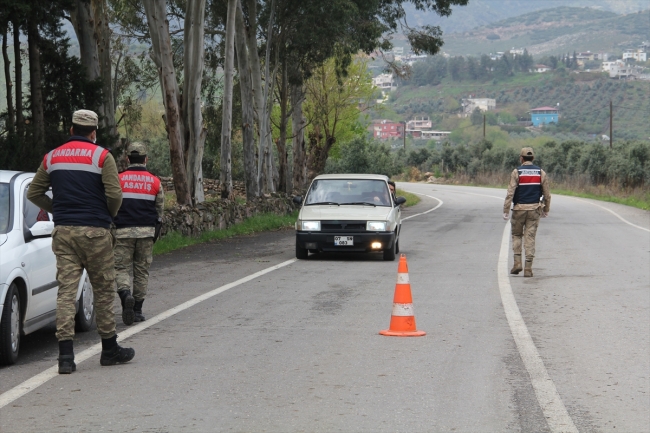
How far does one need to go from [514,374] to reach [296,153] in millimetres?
41307

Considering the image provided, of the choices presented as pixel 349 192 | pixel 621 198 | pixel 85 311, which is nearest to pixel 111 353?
pixel 85 311

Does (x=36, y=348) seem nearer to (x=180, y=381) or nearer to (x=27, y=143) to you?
(x=180, y=381)

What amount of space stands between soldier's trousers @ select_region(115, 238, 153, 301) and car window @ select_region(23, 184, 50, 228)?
1.29m

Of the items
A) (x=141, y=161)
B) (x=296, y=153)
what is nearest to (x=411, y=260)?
(x=141, y=161)

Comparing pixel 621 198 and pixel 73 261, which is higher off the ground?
pixel 73 261

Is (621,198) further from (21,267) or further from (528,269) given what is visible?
(21,267)

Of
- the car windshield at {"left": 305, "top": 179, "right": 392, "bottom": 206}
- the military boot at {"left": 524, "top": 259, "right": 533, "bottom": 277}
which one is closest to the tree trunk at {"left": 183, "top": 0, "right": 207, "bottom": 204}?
the car windshield at {"left": 305, "top": 179, "right": 392, "bottom": 206}

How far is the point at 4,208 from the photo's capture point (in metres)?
9.54

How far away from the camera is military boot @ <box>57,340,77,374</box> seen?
8336 millimetres

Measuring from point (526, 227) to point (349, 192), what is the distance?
4.18 m

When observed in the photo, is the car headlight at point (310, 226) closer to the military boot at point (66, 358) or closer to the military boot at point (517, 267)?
the military boot at point (517, 267)

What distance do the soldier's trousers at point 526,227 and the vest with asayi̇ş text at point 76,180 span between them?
979cm

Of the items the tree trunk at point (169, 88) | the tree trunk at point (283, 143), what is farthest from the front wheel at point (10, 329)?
the tree trunk at point (283, 143)

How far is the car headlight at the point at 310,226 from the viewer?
62.2 ft
